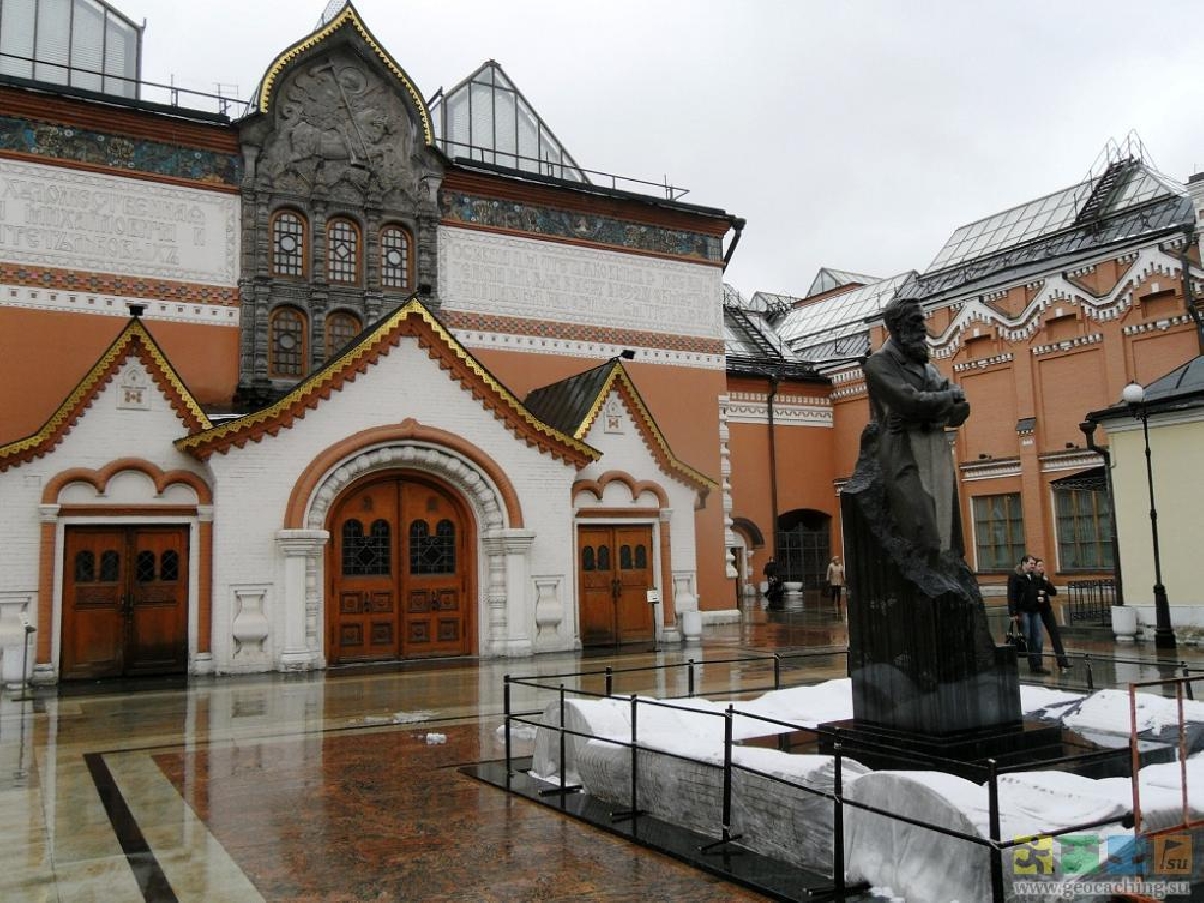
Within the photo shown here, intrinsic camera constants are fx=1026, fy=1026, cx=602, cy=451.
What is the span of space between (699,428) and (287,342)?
35.2 ft

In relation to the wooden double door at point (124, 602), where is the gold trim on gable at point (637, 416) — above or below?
above

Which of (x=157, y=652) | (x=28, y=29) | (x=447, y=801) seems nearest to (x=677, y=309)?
(x=157, y=652)

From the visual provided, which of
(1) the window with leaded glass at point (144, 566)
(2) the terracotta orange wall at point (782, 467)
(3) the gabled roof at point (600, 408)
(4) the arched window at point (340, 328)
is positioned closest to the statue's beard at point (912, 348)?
(3) the gabled roof at point (600, 408)

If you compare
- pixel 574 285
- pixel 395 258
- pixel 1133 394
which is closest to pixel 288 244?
pixel 395 258

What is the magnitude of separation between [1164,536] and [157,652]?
713 inches

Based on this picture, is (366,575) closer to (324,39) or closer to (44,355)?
(44,355)

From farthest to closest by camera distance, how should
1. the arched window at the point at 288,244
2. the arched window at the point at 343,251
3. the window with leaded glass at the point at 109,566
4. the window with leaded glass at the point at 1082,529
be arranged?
the window with leaded glass at the point at 1082,529
the arched window at the point at 343,251
the arched window at the point at 288,244
the window with leaded glass at the point at 109,566

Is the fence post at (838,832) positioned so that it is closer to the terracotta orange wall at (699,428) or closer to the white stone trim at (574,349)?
the white stone trim at (574,349)

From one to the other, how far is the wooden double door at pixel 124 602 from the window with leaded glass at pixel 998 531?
78.5 feet

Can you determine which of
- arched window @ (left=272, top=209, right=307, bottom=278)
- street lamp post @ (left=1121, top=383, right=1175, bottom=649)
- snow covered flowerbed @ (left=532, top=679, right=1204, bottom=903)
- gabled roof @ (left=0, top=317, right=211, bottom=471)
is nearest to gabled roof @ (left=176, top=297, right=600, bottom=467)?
gabled roof @ (left=0, top=317, right=211, bottom=471)

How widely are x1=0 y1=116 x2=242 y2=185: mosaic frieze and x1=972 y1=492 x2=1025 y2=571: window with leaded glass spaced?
2370cm

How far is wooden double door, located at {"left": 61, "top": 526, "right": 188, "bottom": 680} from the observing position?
55.0 feet

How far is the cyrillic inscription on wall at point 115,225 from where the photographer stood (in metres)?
19.8

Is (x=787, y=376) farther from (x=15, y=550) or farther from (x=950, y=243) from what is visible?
(x=15, y=550)
